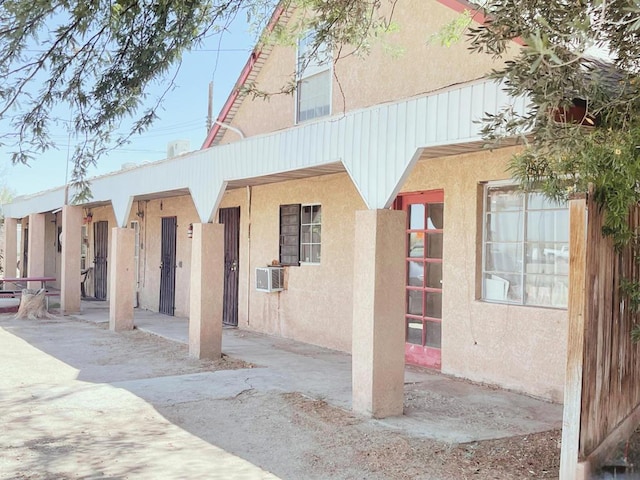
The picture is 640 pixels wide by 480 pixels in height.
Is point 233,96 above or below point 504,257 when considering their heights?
above

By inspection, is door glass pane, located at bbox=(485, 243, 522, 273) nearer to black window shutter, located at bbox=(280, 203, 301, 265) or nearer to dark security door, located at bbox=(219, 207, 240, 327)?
black window shutter, located at bbox=(280, 203, 301, 265)

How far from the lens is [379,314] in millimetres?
6332

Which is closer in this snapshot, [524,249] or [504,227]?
[524,249]

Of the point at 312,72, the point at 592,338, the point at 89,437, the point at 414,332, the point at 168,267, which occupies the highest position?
the point at 312,72

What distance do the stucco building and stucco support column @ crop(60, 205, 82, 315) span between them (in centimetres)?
182

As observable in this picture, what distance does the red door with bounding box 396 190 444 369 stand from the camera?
28.3 ft

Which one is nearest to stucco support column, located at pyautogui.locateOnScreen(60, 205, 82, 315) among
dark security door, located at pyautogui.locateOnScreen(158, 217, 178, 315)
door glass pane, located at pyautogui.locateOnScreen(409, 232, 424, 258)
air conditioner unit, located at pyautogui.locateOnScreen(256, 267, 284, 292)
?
dark security door, located at pyautogui.locateOnScreen(158, 217, 178, 315)

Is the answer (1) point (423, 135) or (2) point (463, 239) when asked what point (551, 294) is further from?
(1) point (423, 135)

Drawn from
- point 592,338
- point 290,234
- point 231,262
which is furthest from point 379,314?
point 231,262

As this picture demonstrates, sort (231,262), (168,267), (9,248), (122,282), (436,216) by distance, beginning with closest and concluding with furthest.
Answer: (436,216) < (122,282) < (231,262) < (168,267) < (9,248)

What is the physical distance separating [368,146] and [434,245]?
262 centimetres

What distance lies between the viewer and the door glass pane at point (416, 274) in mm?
8916

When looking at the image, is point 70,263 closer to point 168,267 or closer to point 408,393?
point 168,267

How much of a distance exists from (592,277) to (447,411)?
9.03 ft
